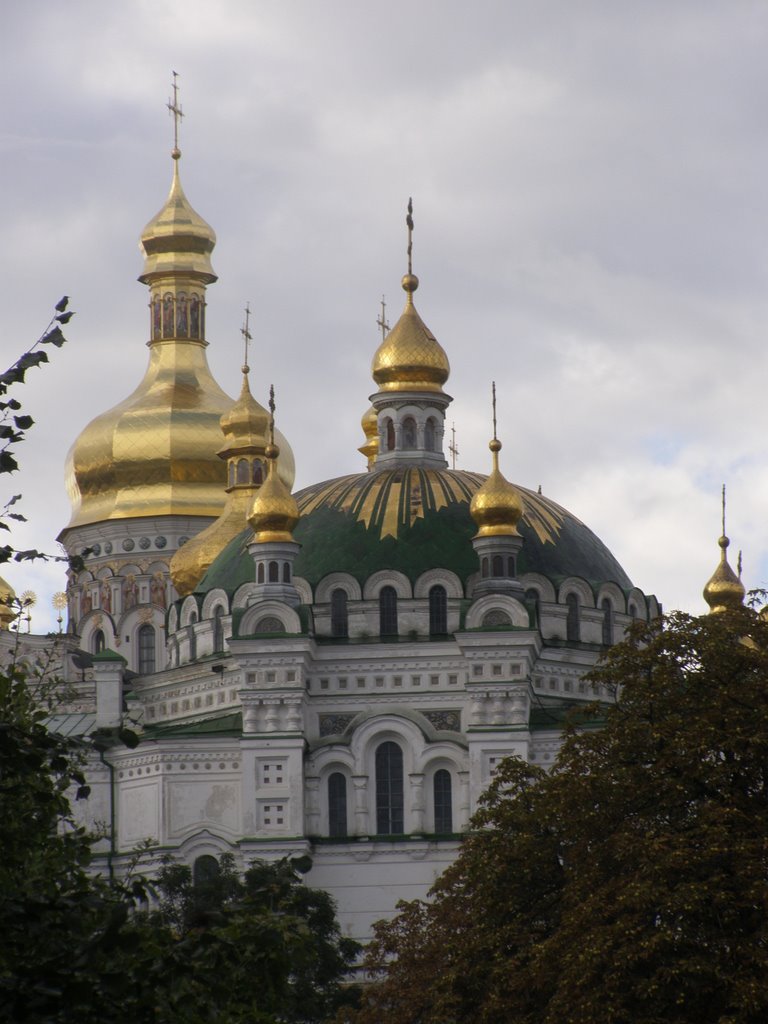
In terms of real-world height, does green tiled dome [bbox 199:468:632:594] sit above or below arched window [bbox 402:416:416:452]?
below

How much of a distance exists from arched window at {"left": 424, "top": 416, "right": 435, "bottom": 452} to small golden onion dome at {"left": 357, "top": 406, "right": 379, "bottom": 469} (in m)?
4.17

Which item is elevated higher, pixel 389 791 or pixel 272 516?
pixel 272 516

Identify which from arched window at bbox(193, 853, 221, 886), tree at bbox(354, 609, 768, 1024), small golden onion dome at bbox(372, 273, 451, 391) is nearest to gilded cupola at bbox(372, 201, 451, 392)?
small golden onion dome at bbox(372, 273, 451, 391)

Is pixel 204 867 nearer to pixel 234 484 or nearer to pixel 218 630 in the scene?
pixel 218 630

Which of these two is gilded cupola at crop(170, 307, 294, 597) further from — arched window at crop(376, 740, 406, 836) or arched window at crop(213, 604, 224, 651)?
arched window at crop(376, 740, 406, 836)

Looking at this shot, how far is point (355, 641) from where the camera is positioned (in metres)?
45.7

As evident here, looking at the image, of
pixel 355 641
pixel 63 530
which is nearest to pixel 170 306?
pixel 63 530

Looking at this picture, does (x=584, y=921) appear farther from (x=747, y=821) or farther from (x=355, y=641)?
(x=355, y=641)

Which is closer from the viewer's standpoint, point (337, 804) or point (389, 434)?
point (337, 804)

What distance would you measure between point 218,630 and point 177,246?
19.5 meters

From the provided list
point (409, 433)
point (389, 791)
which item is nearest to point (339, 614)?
point (389, 791)

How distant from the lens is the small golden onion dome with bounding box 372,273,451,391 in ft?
165

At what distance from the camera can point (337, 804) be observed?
146 ft

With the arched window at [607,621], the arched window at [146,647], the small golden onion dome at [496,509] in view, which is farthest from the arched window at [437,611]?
the arched window at [146,647]
